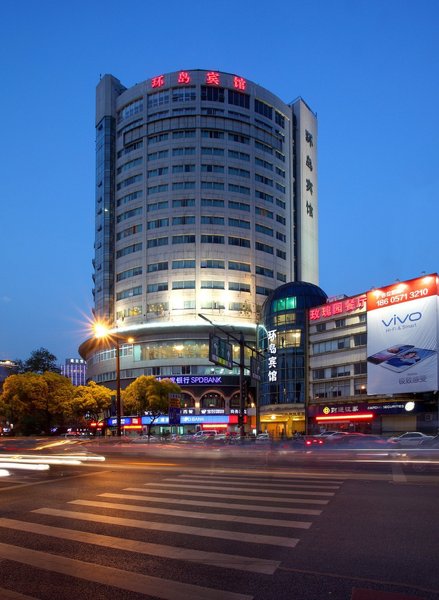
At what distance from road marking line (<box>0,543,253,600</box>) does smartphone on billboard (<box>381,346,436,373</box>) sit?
57.5 m

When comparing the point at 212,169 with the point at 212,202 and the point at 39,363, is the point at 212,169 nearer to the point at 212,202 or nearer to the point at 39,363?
the point at 212,202

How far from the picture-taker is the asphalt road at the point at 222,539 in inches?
282

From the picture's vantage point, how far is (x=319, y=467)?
939 inches

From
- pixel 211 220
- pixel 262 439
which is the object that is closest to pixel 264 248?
pixel 211 220

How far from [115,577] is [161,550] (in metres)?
1.48

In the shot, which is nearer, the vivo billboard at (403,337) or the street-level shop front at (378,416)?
the vivo billboard at (403,337)

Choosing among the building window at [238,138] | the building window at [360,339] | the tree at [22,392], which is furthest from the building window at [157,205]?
the building window at [360,339]

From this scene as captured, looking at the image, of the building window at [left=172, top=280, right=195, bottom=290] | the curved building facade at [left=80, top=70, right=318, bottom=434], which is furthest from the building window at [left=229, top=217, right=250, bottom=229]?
the building window at [left=172, top=280, right=195, bottom=290]

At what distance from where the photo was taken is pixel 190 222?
108500 millimetres

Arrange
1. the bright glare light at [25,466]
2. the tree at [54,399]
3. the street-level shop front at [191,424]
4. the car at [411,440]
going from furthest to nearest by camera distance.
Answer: the street-level shop front at [191,424] → the tree at [54,399] → the car at [411,440] → the bright glare light at [25,466]

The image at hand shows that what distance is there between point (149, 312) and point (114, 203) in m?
27.1

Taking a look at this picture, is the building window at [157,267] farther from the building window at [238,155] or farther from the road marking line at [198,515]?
the road marking line at [198,515]

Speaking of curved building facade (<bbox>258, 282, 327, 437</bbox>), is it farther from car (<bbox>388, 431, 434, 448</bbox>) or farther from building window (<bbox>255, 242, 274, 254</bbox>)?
car (<bbox>388, 431, 434, 448</bbox>)

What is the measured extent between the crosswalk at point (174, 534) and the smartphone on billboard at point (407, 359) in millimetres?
48389
